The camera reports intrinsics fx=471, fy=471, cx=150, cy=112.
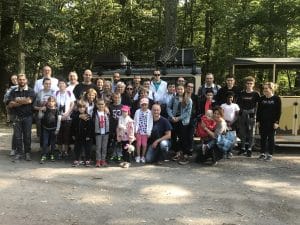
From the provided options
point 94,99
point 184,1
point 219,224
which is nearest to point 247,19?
Result: point 184,1

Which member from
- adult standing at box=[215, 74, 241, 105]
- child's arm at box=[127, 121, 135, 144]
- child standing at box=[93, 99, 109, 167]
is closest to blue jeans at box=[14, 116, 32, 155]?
child standing at box=[93, 99, 109, 167]

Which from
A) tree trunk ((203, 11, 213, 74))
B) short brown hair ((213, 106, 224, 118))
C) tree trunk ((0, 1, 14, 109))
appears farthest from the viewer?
tree trunk ((203, 11, 213, 74))

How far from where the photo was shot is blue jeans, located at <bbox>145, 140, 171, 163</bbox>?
382 inches

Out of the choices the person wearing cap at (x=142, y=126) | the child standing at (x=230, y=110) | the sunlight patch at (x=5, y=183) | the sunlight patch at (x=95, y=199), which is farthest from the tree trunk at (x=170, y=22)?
the sunlight patch at (x=95, y=199)

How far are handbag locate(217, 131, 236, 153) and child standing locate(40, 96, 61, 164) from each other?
333 cm

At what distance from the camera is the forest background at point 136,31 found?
725 inches

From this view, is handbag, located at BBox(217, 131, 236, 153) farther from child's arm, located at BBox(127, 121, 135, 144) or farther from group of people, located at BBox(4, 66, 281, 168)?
child's arm, located at BBox(127, 121, 135, 144)

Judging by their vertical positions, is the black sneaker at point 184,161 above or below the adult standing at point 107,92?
below

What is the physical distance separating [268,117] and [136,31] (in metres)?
15.1

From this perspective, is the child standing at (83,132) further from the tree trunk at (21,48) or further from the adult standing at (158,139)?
the tree trunk at (21,48)

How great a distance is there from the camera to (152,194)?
7.38 metres

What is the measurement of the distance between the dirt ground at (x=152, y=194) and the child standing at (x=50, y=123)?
476 mm

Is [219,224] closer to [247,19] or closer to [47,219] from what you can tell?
[47,219]

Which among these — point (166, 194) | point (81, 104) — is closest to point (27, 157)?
point (81, 104)
